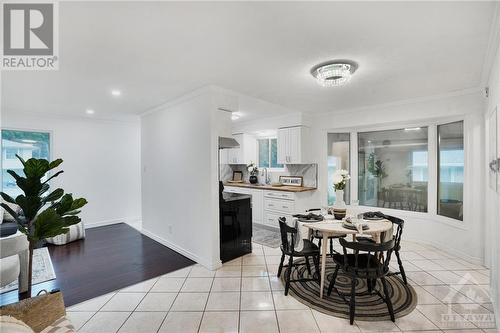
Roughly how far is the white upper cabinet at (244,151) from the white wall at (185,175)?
243 centimetres

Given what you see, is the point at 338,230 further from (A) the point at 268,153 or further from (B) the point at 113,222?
(B) the point at 113,222

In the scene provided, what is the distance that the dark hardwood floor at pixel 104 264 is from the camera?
2.82m

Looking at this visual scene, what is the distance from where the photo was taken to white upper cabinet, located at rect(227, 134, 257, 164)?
647cm

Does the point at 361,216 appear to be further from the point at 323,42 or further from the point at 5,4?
the point at 5,4

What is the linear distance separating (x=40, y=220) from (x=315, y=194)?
4.71 m

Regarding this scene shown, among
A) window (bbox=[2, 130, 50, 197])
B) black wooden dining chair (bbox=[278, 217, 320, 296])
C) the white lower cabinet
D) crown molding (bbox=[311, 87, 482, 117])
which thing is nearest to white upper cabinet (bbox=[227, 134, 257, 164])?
the white lower cabinet

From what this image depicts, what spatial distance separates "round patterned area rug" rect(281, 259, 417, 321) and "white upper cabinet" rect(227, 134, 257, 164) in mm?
3911

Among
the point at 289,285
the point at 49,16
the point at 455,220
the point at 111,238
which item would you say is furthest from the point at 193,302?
the point at 455,220

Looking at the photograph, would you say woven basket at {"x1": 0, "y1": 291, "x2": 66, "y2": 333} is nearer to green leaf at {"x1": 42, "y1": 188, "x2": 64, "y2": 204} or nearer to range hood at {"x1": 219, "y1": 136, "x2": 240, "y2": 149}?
green leaf at {"x1": 42, "y1": 188, "x2": 64, "y2": 204}

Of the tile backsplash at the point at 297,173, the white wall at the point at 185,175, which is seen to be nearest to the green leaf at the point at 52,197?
the white wall at the point at 185,175

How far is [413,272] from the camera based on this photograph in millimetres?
3170

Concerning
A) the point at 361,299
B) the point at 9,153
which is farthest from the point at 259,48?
the point at 9,153

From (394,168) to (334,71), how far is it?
3147 mm

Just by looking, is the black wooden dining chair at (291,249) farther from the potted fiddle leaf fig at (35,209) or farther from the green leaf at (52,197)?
the green leaf at (52,197)
